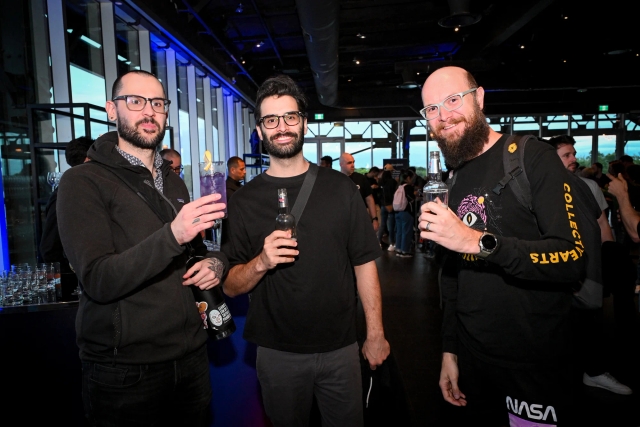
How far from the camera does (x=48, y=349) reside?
2186mm

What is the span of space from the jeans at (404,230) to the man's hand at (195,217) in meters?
7.78

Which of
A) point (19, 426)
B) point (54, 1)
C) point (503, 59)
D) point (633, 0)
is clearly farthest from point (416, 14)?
point (19, 426)

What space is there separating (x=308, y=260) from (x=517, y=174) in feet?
2.99

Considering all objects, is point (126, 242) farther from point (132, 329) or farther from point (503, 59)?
point (503, 59)

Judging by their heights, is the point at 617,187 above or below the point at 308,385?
above

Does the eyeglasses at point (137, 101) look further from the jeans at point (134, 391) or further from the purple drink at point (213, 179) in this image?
the jeans at point (134, 391)

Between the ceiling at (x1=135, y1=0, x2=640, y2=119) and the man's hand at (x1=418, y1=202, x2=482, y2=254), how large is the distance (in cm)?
446

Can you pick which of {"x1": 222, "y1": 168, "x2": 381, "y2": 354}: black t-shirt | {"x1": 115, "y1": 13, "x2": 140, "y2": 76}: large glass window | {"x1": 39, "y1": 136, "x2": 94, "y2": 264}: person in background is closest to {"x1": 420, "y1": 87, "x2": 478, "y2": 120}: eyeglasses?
{"x1": 222, "y1": 168, "x2": 381, "y2": 354}: black t-shirt

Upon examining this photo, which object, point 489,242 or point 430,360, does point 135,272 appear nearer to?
point 489,242

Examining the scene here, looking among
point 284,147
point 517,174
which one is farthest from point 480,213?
point 284,147

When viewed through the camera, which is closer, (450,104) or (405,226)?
(450,104)

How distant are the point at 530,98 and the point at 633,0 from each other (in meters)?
7.37

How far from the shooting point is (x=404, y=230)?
8984 millimetres

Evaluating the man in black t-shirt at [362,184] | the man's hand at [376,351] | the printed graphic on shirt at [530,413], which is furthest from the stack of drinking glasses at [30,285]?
the man in black t-shirt at [362,184]
